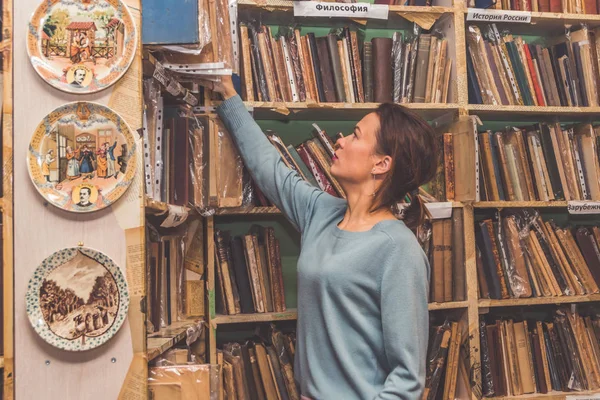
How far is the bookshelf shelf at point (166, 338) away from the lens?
4.37 feet

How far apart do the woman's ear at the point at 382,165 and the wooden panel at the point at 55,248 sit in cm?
60

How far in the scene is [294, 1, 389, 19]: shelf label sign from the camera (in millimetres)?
1870

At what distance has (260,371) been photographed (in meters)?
1.83

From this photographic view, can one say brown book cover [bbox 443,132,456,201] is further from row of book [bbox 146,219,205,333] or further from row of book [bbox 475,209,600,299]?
row of book [bbox 146,219,205,333]

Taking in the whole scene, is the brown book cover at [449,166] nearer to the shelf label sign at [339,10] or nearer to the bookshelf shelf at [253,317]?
the shelf label sign at [339,10]

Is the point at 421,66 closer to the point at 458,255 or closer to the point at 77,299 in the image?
the point at 458,255

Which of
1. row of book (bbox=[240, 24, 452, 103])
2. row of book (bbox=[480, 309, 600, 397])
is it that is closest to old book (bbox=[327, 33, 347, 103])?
row of book (bbox=[240, 24, 452, 103])

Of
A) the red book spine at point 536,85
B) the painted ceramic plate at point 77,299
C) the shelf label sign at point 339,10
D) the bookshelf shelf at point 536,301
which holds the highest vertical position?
the shelf label sign at point 339,10

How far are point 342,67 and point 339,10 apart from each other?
18 cm

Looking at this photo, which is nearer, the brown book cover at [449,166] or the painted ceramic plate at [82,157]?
the painted ceramic plate at [82,157]

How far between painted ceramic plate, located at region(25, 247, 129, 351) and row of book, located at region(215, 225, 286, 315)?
23.3 inches

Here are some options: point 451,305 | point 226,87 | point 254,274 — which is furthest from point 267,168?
point 451,305

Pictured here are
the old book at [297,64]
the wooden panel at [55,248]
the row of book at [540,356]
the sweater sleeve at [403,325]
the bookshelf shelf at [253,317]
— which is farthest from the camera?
the row of book at [540,356]

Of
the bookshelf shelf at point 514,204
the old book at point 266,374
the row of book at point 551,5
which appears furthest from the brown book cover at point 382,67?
the old book at point 266,374
